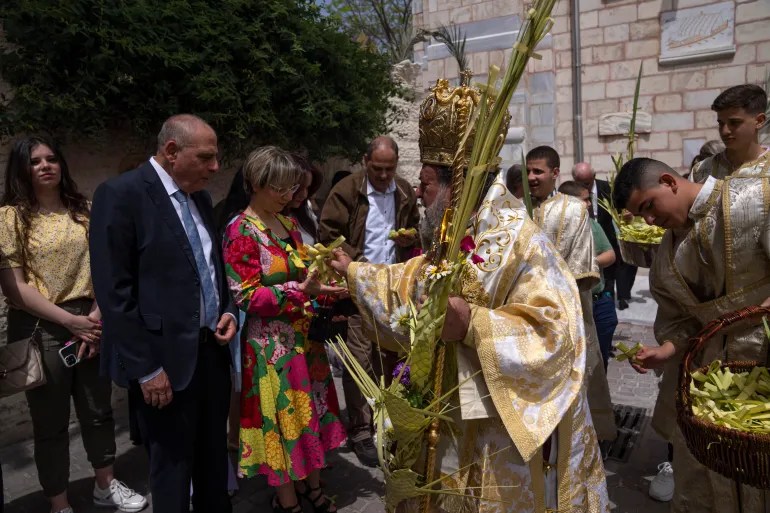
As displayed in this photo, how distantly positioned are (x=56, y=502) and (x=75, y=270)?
145 cm

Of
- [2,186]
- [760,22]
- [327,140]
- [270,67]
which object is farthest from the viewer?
[760,22]

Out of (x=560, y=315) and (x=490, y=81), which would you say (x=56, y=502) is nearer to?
(x=560, y=315)

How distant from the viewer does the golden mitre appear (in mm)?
2230

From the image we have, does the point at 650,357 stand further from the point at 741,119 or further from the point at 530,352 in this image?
the point at 741,119

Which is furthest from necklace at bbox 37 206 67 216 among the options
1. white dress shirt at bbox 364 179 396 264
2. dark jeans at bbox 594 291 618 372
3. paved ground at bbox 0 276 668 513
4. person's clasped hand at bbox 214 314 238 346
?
dark jeans at bbox 594 291 618 372

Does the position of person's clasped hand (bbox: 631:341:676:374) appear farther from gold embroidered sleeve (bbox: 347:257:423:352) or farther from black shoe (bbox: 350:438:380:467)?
black shoe (bbox: 350:438:380:467)

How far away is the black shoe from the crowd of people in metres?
0.01

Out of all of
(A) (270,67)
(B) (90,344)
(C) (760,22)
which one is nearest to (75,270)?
(B) (90,344)

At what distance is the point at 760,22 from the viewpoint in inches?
358

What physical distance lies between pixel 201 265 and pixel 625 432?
3646 millimetres

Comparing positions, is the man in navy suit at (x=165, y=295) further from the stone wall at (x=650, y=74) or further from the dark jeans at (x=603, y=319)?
the stone wall at (x=650, y=74)

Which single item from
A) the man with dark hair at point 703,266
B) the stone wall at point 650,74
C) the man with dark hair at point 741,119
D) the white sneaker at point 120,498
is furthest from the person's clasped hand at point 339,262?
the stone wall at point 650,74

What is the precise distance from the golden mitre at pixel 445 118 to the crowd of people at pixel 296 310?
25 millimetres

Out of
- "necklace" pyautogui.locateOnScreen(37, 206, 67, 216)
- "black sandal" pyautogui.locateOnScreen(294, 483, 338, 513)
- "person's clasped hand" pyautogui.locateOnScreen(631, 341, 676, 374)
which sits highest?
"necklace" pyautogui.locateOnScreen(37, 206, 67, 216)
